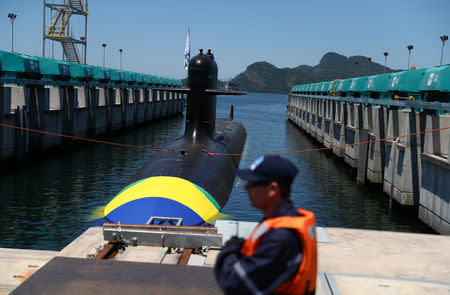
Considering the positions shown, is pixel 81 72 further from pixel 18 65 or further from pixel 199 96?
pixel 199 96

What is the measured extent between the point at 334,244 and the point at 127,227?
473cm

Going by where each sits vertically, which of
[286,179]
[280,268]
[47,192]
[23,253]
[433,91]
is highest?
[433,91]

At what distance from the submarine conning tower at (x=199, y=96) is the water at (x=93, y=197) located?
4.71 metres

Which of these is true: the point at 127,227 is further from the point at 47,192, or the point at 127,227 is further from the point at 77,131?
the point at 77,131

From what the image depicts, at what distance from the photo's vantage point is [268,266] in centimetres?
335

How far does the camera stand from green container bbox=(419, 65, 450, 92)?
19766 mm

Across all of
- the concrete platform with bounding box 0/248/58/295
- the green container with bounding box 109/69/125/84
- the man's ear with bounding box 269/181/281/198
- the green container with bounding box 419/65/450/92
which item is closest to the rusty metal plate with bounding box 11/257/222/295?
the concrete platform with bounding box 0/248/58/295

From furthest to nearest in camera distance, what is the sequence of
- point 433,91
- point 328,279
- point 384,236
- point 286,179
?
point 433,91
point 384,236
point 328,279
point 286,179

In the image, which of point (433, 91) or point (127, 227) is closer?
point (127, 227)

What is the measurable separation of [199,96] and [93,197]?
28.4ft

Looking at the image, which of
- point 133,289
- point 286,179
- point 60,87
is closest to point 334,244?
point 133,289

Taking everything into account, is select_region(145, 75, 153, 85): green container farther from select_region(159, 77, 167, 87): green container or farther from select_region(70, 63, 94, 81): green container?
select_region(70, 63, 94, 81): green container

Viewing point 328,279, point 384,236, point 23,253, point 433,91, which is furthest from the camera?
point 433,91

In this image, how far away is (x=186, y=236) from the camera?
9320mm
